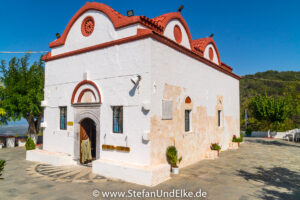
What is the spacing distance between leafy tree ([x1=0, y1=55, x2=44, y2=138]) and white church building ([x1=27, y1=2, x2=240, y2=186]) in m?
5.58

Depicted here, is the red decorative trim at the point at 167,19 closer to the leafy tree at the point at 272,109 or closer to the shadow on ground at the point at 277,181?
the shadow on ground at the point at 277,181

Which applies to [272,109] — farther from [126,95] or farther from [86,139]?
[86,139]

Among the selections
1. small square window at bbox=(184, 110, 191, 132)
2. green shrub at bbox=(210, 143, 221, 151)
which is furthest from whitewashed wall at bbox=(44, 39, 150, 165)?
green shrub at bbox=(210, 143, 221, 151)

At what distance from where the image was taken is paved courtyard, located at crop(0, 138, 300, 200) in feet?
20.9

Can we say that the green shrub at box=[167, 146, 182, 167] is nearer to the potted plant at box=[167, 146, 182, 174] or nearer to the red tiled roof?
the potted plant at box=[167, 146, 182, 174]

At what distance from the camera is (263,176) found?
8.32 m

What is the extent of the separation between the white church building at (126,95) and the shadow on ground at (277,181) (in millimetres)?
2923

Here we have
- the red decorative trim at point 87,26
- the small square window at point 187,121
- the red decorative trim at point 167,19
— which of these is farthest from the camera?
the small square window at point 187,121

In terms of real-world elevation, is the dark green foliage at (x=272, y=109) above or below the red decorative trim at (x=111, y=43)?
below

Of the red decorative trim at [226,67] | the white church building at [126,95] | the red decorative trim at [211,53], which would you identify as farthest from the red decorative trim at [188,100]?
the red decorative trim at [226,67]

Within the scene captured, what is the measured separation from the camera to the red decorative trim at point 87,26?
32.1 feet

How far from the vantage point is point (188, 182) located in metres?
7.46

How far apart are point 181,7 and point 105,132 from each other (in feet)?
22.4

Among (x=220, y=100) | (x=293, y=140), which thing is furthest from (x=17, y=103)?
(x=293, y=140)
